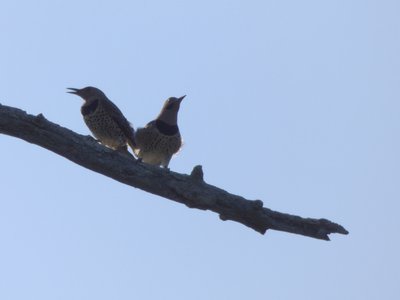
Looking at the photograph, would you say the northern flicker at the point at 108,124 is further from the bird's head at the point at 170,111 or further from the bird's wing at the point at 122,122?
the bird's head at the point at 170,111

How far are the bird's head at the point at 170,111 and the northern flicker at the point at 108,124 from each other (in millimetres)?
656

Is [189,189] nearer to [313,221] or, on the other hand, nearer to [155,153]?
[313,221]

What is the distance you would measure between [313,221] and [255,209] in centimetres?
55

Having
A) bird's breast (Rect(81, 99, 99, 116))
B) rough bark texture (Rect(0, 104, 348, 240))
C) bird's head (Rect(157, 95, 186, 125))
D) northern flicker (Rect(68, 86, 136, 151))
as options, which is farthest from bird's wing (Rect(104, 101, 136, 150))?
rough bark texture (Rect(0, 104, 348, 240))

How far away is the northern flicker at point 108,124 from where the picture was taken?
12367 mm

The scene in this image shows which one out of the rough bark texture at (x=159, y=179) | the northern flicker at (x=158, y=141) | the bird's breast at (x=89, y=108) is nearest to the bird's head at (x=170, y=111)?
the northern flicker at (x=158, y=141)

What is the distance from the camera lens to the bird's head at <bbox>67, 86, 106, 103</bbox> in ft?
42.6

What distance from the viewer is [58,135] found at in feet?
27.7

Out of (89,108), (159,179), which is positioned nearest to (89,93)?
(89,108)

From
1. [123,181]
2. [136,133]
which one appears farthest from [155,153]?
[123,181]

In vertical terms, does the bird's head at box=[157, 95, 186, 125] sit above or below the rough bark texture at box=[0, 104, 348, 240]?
above

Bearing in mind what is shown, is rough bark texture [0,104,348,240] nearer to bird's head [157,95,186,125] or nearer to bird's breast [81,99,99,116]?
bird's breast [81,99,99,116]

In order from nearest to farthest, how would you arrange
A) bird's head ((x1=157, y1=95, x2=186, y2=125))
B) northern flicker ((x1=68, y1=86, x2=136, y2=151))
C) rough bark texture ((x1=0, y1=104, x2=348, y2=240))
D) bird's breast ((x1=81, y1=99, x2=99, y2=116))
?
rough bark texture ((x1=0, y1=104, x2=348, y2=240)), northern flicker ((x1=68, y1=86, x2=136, y2=151)), bird's breast ((x1=81, y1=99, x2=99, y2=116)), bird's head ((x1=157, y1=95, x2=186, y2=125))

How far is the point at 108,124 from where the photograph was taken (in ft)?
40.6
